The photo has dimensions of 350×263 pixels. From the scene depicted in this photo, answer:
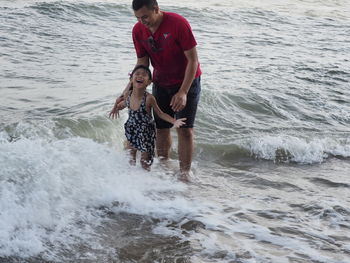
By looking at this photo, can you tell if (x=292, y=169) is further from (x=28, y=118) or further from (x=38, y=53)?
(x=38, y=53)

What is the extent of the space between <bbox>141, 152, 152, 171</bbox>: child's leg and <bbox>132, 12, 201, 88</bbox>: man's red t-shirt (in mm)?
713

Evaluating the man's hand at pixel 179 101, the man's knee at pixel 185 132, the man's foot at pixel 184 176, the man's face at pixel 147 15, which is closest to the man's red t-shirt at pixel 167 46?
the man's face at pixel 147 15

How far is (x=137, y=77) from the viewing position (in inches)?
190

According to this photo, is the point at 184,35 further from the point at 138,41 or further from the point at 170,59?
the point at 138,41

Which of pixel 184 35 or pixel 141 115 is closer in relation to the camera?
pixel 184 35

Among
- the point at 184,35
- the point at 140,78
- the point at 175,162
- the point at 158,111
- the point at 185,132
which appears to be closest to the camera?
the point at 184,35

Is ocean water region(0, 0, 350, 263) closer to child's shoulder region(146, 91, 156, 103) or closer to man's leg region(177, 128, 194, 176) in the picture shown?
man's leg region(177, 128, 194, 176)

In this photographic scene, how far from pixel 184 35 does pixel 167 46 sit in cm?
20

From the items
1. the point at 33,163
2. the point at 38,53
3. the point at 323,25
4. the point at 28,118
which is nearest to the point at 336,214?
the point at 33,163

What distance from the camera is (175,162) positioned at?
5844 millimetres

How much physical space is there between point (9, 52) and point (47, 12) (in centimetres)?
463

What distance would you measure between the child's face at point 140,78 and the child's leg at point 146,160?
0.71m

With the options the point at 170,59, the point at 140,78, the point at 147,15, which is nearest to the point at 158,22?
the point at 147,15

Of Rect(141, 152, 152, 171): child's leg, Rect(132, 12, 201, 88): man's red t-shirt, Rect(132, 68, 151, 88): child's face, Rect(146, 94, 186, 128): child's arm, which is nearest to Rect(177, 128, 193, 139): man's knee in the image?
Rect(146, 94, 186, 128): child's arm
